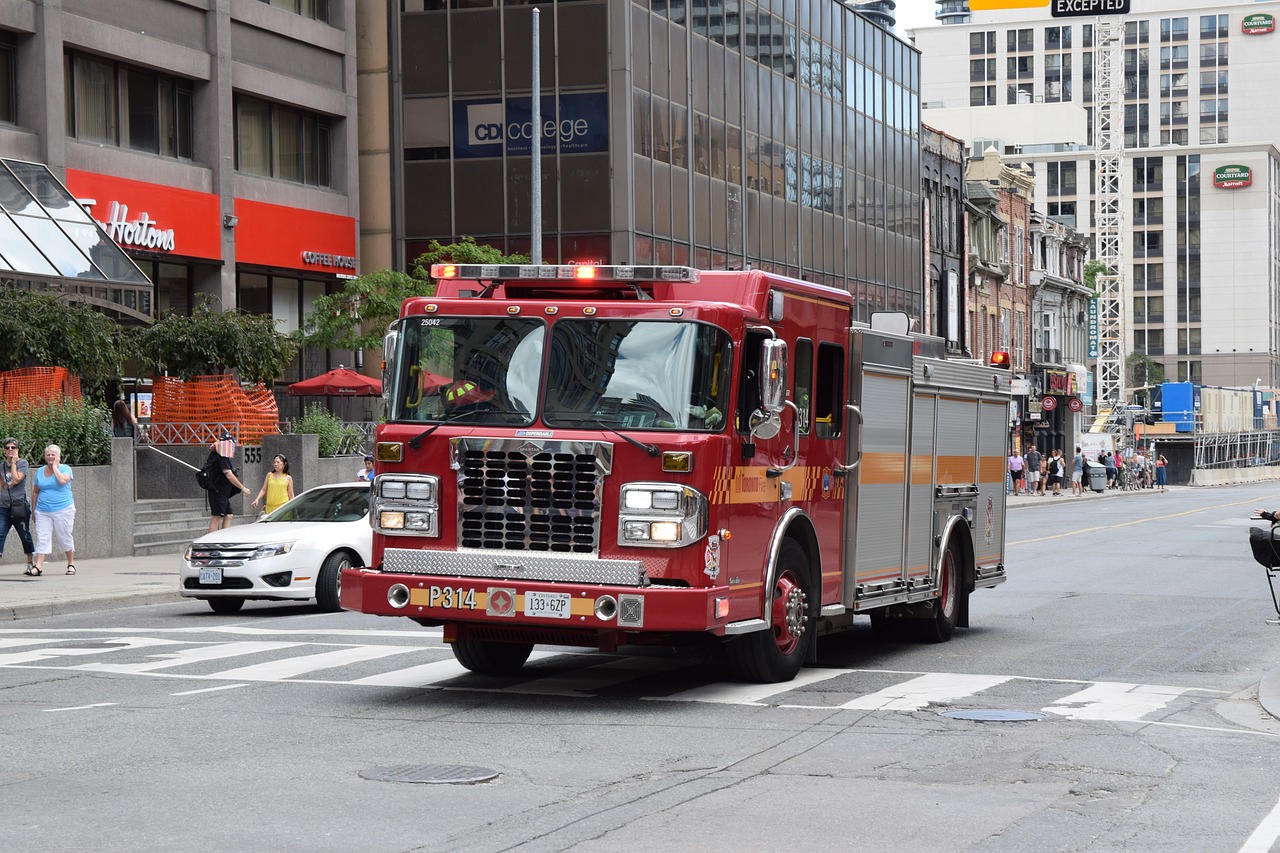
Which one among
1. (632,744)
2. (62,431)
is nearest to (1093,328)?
(62,431)

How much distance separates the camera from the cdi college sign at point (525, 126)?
141 feet

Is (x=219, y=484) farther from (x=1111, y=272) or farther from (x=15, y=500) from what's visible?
(x=1111, y=272)

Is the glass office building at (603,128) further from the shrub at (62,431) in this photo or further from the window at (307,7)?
the shrub at (62,431)

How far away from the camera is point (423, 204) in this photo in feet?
148

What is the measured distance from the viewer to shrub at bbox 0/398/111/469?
25.2 m

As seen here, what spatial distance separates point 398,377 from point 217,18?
95.9 ft

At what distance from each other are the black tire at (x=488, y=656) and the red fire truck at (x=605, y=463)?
9 cm

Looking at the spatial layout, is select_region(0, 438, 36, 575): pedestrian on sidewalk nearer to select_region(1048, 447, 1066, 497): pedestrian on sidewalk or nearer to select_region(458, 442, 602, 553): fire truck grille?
select_region(458, 442, 602, 553): fire truck grille

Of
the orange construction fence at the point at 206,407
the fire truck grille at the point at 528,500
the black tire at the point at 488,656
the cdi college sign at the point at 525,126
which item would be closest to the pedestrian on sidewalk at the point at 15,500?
the orange construction fence at the point at 206,407

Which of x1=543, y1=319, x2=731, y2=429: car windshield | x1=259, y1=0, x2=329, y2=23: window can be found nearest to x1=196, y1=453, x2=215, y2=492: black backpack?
x1=543, y1=319, x2=731, y2=429: car windshield

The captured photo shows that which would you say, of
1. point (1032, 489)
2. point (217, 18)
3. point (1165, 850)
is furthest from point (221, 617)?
point (1032, 489)

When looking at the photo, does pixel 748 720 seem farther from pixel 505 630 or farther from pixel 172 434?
pixel 172 434

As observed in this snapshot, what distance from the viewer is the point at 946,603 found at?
51.3 feet

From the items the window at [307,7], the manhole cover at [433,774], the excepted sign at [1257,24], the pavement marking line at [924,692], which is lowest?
the pavement marking line at [924,692]
